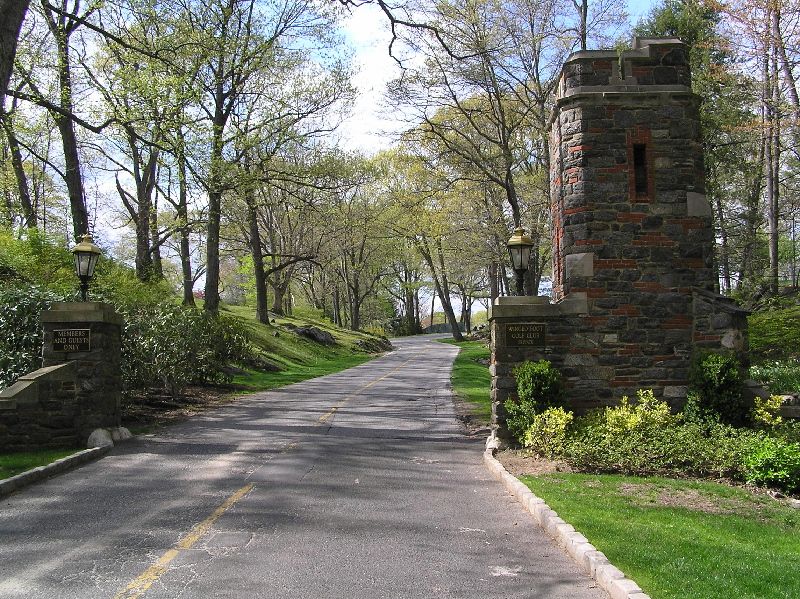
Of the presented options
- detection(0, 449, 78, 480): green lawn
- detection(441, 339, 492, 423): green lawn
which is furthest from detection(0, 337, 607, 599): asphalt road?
detection(441, 339, 492, 423): green lawn

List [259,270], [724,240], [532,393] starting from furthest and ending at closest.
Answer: [259,270], [724,240], [532,393]

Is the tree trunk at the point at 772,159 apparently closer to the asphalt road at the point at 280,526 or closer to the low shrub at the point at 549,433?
the low shrub at the point at 549,433

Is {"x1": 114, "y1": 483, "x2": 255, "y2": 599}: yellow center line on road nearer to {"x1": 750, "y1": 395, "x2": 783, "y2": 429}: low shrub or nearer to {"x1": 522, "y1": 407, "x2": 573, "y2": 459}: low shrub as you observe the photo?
{"x1": 522, "y1": 407, "x2": 573, "y2": 459}: low shrub

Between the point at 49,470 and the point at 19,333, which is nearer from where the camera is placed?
the point at 49,470

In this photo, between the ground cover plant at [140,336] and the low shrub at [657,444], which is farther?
the ground cover plant at [140,336]

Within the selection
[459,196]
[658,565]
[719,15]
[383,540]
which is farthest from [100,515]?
[719,15]

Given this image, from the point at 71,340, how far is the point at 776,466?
10.6m

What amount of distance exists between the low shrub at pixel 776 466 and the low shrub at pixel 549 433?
7.87 feet

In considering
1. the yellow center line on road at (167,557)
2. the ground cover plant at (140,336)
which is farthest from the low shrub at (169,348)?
the yellow center line on road at (167,557)

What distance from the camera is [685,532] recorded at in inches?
238

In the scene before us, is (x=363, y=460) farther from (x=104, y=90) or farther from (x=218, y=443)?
(x=104, y=90)

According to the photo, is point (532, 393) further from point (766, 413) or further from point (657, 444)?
point (766, 413)

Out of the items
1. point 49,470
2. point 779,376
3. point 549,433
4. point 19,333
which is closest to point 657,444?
point 549,433

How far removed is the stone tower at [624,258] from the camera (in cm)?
1073
